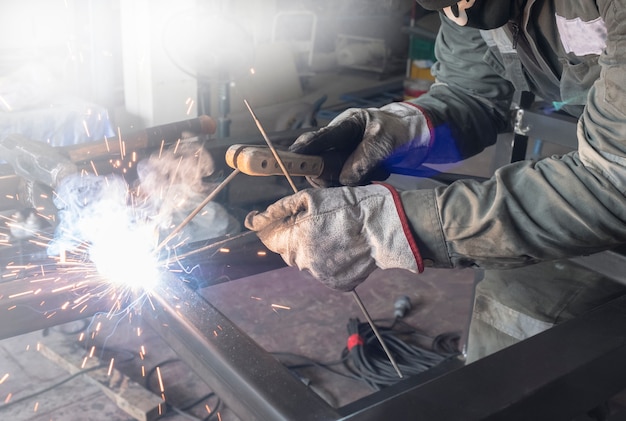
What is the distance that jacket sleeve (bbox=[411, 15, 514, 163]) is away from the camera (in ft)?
5.96

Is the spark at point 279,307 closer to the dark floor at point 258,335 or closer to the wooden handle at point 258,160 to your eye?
the dark floor at point 258,335

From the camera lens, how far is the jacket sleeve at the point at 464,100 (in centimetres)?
182

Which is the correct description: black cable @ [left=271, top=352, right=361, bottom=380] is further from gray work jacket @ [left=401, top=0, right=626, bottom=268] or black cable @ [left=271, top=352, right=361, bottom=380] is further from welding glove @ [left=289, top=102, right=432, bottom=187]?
gray work jacket @ [left=401, top=0, right=626, bottom=268]

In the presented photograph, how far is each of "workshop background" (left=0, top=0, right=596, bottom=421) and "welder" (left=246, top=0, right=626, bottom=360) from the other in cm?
23

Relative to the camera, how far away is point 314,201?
120cm

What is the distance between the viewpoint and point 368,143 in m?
1.65

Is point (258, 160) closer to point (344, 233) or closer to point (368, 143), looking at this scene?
point (344, 233)

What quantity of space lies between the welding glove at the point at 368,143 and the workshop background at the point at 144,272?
0.18 meters

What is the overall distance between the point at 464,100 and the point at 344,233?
0.87 metres

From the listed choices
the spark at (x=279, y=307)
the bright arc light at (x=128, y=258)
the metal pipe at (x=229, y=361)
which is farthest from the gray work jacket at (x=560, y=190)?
the spark at (x=279, y=307)

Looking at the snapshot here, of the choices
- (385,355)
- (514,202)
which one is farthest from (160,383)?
(514,202)

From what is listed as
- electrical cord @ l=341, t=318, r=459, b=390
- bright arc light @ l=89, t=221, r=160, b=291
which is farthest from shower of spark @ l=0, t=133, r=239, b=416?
electrical cord @ l=341, t=318, r=459, b=390

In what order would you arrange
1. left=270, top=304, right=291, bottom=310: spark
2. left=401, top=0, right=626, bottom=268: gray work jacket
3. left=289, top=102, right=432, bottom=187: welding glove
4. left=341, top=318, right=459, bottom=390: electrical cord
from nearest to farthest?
1. left=401, top=0, right=626, bottom=268: gray work jacket
2. left=289, top=102, right=432, bottom=187: welding glove
3. left=341, top=318, right=459, bottom=390: electrical cord
4. left=270, top=304, right=291, bottom=310: spark

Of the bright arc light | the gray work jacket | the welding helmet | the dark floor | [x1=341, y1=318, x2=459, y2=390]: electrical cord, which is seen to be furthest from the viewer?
[x1=341, y1=318, x2=459, y2=390]: electrical cord
